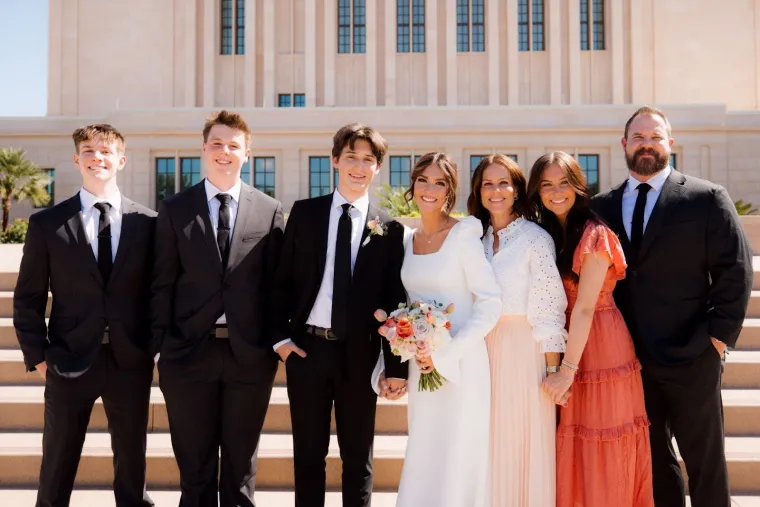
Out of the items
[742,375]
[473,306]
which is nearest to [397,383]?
[473,306]

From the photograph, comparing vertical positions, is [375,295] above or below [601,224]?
below

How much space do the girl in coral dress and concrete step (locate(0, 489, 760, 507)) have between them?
66.4 inches

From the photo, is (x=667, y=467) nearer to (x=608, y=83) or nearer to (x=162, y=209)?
(x=162, y=209)

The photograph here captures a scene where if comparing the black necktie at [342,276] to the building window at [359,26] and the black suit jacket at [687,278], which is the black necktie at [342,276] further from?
the building window at [359,26]

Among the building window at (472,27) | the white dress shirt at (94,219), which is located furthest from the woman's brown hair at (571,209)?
the building window at (472,27)

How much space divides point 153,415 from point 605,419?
4321mm

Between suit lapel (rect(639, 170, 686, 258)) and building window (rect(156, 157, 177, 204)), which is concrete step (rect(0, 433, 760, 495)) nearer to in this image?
suit lapel (rect(639, 170, 686, 258))

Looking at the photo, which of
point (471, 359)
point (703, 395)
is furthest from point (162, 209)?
point (703, 395)

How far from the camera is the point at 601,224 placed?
4.21m

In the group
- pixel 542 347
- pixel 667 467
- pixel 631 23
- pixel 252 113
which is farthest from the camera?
pixel 631 23

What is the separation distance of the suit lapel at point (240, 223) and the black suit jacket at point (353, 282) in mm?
314

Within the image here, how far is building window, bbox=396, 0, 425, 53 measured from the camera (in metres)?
36.4

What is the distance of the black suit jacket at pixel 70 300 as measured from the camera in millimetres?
4316

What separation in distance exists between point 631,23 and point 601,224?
36570 mm
